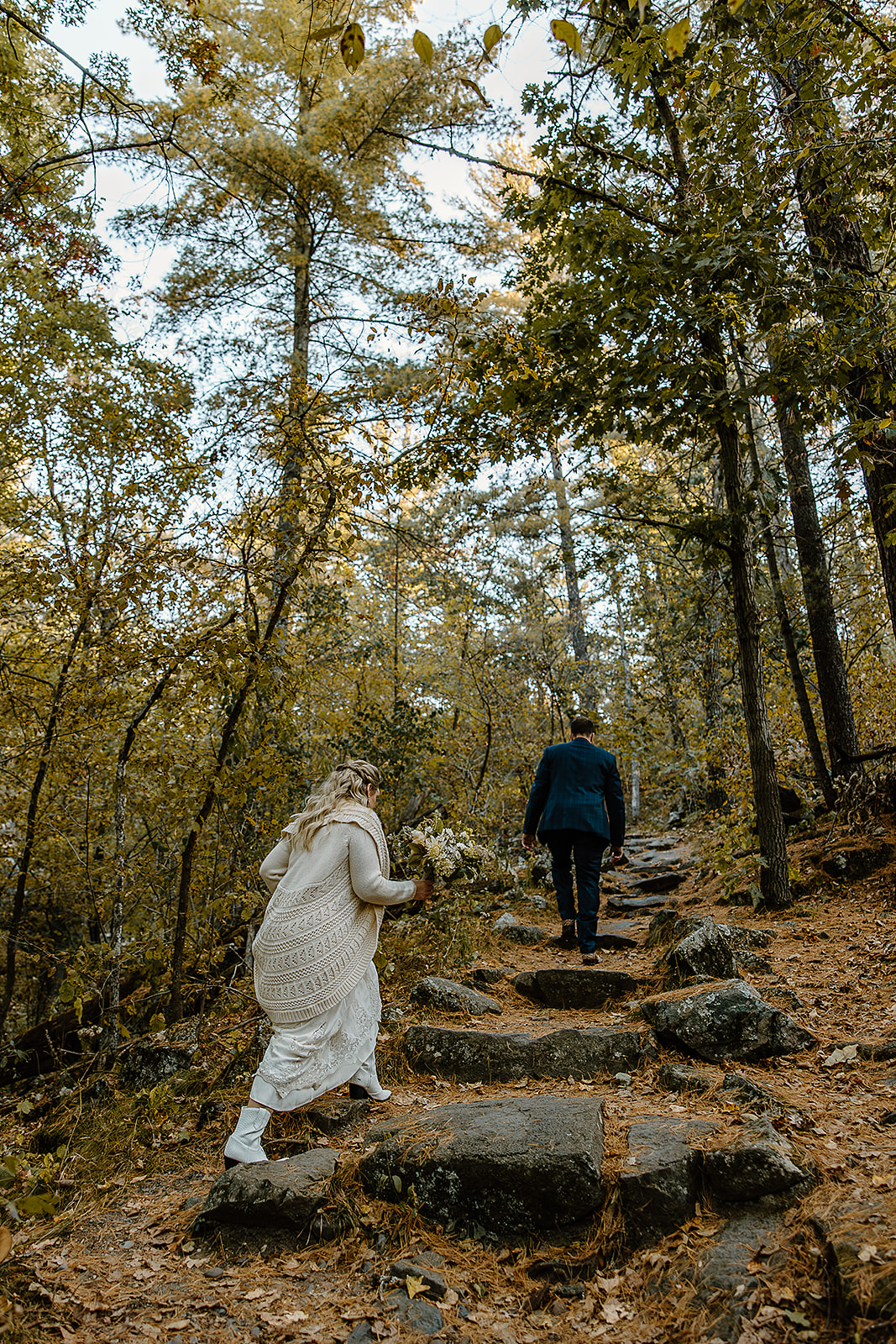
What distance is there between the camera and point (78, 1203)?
3.59 meters

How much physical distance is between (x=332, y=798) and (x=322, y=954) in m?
0.78

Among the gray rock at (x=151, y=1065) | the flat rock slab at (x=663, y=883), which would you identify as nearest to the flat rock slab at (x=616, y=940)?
the flat rock slab at (x=663, y=883)

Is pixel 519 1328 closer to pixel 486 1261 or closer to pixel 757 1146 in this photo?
pixel 486 1261

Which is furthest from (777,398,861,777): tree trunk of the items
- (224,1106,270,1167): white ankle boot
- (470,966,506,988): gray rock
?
(224,1106,270,1167): white ankle boot

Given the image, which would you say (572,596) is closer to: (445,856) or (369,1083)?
(445,856)

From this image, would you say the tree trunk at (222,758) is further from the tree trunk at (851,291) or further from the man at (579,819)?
the tree trunk at (851,291)

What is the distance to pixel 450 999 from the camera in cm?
541

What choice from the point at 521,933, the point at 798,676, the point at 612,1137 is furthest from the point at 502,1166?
the point at 798,676

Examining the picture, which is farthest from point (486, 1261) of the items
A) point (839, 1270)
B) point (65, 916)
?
point (65, 916)

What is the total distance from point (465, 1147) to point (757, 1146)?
1114mm

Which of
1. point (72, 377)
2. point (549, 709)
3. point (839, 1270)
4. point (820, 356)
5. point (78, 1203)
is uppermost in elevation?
point (72, 377)

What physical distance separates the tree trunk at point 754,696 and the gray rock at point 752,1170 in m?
4.04

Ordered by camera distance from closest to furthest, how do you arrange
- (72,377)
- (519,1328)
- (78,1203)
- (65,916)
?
(519,1328) → (78,1203) → (72,377) → (65,916)

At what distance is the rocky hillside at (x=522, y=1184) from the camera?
2.46 meters
